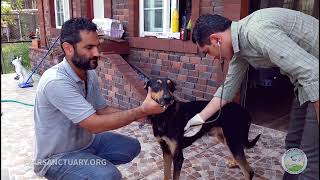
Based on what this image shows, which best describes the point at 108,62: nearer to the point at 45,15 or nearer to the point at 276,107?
the point at 276,107

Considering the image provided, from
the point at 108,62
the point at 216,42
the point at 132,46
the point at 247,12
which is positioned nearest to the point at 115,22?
the point at 132,46

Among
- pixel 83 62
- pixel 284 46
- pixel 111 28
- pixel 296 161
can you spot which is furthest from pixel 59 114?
pixel 111 28

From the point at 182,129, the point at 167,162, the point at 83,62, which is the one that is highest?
the point at 83,62

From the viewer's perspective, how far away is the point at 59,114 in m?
2.33

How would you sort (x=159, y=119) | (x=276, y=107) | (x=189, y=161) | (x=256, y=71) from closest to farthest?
(x=159, y=119) < (x=189, y=161) < (x=276, y=107) < (x=256, y=71)

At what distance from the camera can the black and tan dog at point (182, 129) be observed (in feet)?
9.86

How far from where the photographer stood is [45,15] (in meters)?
9.64

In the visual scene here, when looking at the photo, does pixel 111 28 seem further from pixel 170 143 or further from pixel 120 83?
pixel 170 143

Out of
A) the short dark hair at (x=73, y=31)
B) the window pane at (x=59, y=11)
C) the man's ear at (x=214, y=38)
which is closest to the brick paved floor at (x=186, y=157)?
the short dark hair at (x=73, y=31)

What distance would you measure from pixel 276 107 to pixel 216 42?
14.5 feet

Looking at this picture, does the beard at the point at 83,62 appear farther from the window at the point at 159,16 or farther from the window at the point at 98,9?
the window at the point at 98,9

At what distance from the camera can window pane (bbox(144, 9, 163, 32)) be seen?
5695 mm

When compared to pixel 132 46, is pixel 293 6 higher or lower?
higher

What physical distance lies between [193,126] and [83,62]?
1251mm
